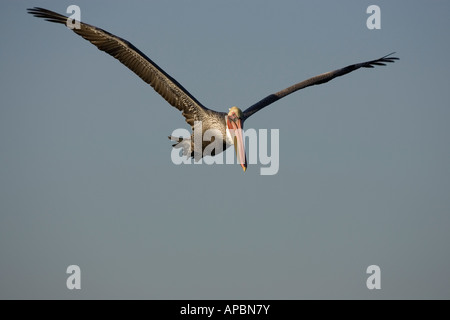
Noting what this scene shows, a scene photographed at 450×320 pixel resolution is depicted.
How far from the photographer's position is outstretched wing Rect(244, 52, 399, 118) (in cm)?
2412

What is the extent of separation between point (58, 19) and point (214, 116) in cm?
543

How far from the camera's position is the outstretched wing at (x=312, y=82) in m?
24.1

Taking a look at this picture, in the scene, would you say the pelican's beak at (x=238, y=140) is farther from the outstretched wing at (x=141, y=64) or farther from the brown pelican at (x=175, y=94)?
the outstretched wing at (x=141, y=64)

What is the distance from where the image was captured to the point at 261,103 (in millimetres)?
24234

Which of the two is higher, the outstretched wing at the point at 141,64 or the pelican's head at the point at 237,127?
the outstretched wing at the point at 141,64

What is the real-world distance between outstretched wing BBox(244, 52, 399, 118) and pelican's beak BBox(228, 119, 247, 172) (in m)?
1.08

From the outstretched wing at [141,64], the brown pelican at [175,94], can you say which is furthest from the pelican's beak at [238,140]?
the outstretched wing at [141,64]

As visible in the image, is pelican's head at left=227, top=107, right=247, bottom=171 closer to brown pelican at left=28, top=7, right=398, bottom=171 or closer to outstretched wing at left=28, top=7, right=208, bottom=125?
brown pelican at left=28, top=7, right=398, bottom=171

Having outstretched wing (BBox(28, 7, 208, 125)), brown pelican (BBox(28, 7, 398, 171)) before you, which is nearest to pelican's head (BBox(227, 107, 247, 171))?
brown pelican (BBox(28, 7, 398, 171))

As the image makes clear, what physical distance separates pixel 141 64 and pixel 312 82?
20.6 feet

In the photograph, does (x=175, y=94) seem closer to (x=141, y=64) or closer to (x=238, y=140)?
(x=141, y=64)

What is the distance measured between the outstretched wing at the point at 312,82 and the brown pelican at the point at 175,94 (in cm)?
8
